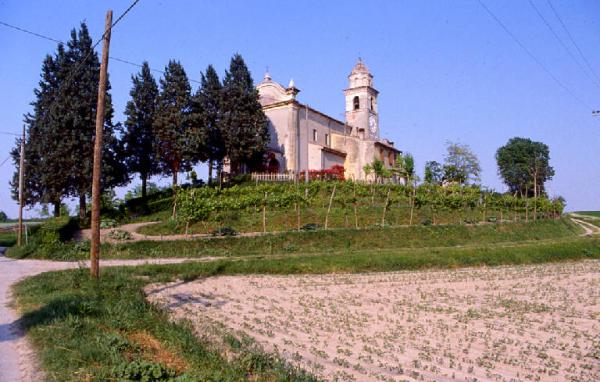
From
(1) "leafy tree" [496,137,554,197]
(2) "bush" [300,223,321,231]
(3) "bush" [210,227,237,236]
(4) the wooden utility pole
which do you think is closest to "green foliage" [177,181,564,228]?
(3) "bush" [210,227,237,236]

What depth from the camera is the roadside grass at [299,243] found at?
23.0 meters

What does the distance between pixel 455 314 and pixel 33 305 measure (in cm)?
1018

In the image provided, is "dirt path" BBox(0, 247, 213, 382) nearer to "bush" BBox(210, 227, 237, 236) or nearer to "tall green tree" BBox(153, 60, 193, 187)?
"bush" BBox(210, 227, 237, 236)

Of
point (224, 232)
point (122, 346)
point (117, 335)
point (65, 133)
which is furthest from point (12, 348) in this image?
point (65, 133)

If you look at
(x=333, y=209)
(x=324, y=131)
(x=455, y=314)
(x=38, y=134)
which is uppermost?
(x=324, y=131)

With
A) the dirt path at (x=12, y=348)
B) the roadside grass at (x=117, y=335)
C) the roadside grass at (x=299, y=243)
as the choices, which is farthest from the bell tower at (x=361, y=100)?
the dirt path at (x=12, y=348)

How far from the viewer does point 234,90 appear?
146 ft

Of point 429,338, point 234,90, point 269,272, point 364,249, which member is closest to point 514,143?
point 234,90

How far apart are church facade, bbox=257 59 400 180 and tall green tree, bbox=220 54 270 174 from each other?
4154 millimetres

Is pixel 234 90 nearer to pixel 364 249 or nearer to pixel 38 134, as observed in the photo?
pixel 38 134

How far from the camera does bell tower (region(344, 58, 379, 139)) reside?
65125 mm

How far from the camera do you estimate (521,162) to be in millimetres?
97188

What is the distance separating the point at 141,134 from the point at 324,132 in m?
22.9

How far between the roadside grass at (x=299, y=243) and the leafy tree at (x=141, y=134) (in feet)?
62.9
